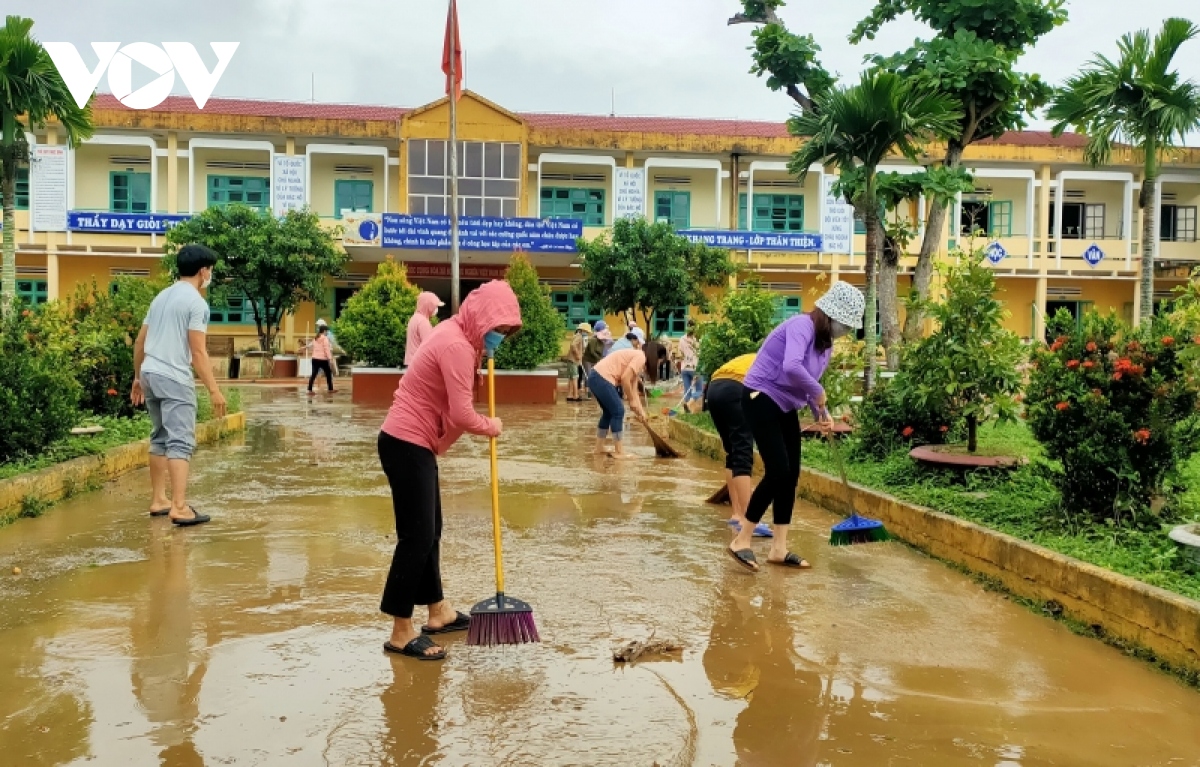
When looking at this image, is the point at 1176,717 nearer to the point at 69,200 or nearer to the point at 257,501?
the point at 257,501

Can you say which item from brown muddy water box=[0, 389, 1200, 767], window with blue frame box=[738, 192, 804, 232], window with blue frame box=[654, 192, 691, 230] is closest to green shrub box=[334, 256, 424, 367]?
brown muddy water box=[0, 389, 1200, 767]

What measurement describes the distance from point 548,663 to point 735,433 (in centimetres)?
261


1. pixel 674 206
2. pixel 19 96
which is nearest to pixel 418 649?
pixel 19 96

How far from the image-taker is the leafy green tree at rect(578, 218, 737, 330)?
24891 mm

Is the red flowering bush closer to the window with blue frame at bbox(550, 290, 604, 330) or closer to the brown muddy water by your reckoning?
the brown muddy water

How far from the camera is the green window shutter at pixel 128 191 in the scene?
29.7 m

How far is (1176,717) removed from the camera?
3.35m

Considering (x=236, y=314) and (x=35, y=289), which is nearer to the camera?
(x=236, y=314)

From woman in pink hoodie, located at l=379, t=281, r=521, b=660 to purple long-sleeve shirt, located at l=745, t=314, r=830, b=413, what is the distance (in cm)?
180

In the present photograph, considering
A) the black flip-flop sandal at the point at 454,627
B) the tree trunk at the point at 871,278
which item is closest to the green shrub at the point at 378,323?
the tree trunk at the point at 871,278

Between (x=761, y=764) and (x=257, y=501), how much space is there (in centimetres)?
493

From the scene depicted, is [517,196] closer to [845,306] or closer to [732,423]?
[732,423]

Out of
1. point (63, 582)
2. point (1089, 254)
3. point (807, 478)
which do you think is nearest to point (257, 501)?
point (63, 582)

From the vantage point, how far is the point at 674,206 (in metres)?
31.3
